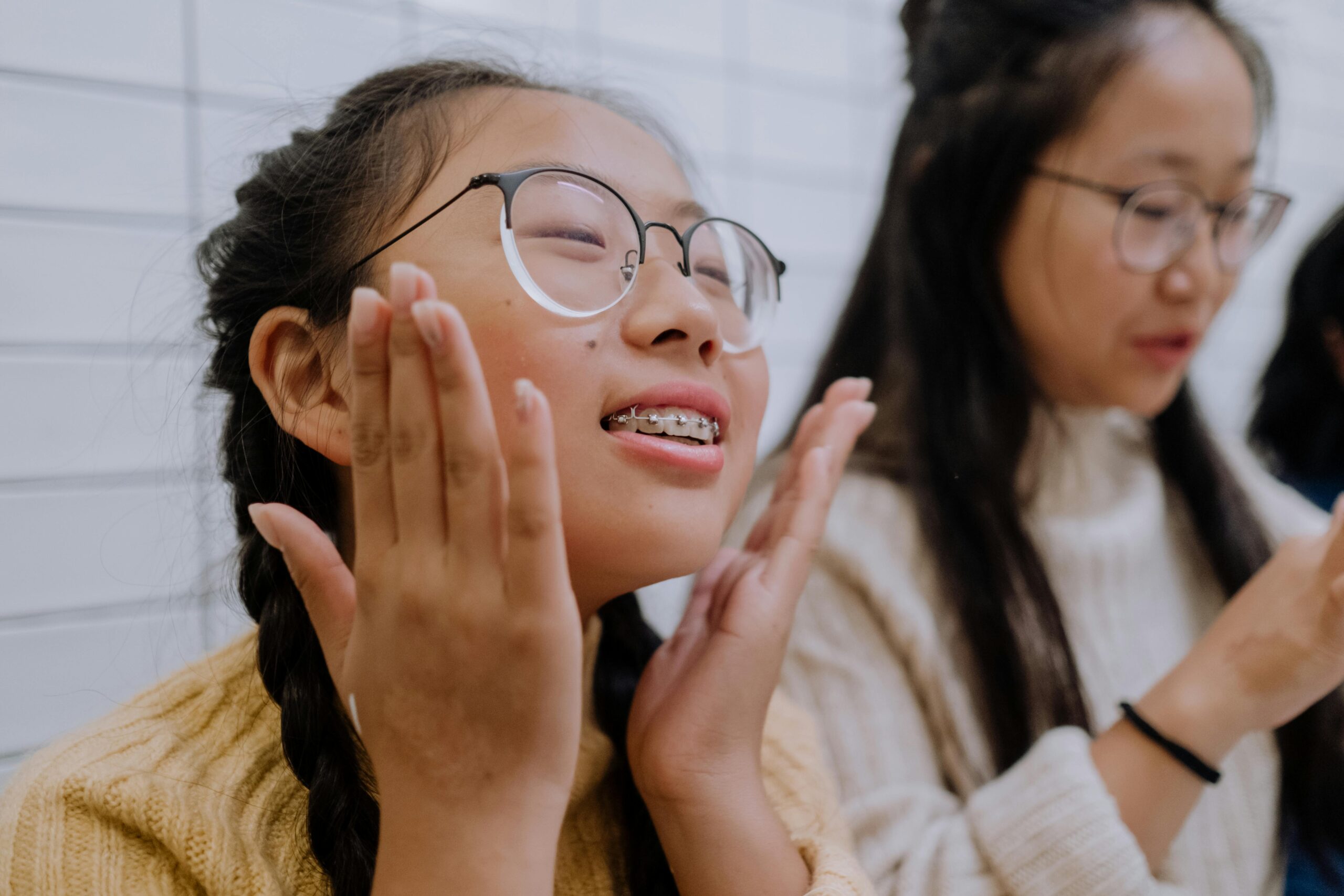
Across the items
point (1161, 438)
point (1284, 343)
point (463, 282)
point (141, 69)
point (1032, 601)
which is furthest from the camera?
point (1284, 343)

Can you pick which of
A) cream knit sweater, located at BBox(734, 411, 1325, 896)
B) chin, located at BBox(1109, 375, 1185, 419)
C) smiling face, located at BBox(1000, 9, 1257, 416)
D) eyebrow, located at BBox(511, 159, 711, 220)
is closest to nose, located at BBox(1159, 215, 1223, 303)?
smiling face, located at BBox(1000, 9, 1257, 416)

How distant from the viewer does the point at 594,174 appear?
0.76m

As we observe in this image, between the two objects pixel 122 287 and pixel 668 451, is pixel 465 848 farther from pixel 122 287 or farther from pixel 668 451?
pixel 122 287

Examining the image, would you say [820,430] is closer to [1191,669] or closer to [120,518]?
[1191,669]

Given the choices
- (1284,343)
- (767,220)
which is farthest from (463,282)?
(1284,343)

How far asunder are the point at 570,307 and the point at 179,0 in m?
0.62

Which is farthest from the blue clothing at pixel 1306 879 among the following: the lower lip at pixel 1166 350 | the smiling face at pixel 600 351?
the smiling face at pixel 600 351

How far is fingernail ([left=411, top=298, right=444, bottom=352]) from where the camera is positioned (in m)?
0.52

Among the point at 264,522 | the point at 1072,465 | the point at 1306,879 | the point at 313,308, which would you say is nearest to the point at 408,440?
the point at 264,522

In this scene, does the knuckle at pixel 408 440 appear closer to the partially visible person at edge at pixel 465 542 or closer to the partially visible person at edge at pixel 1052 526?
the partially visible person at edge at pixel 465 542

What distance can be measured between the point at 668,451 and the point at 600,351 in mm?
88

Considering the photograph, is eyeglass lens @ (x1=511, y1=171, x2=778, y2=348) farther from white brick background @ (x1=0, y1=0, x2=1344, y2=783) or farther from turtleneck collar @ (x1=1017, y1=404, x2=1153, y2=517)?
turtleneck collar @ (x1=1017, y1=404, x2=1153, y2=517)

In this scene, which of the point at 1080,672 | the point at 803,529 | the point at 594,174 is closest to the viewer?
the point at 594,174

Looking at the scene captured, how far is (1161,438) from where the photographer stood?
151 centimetres
